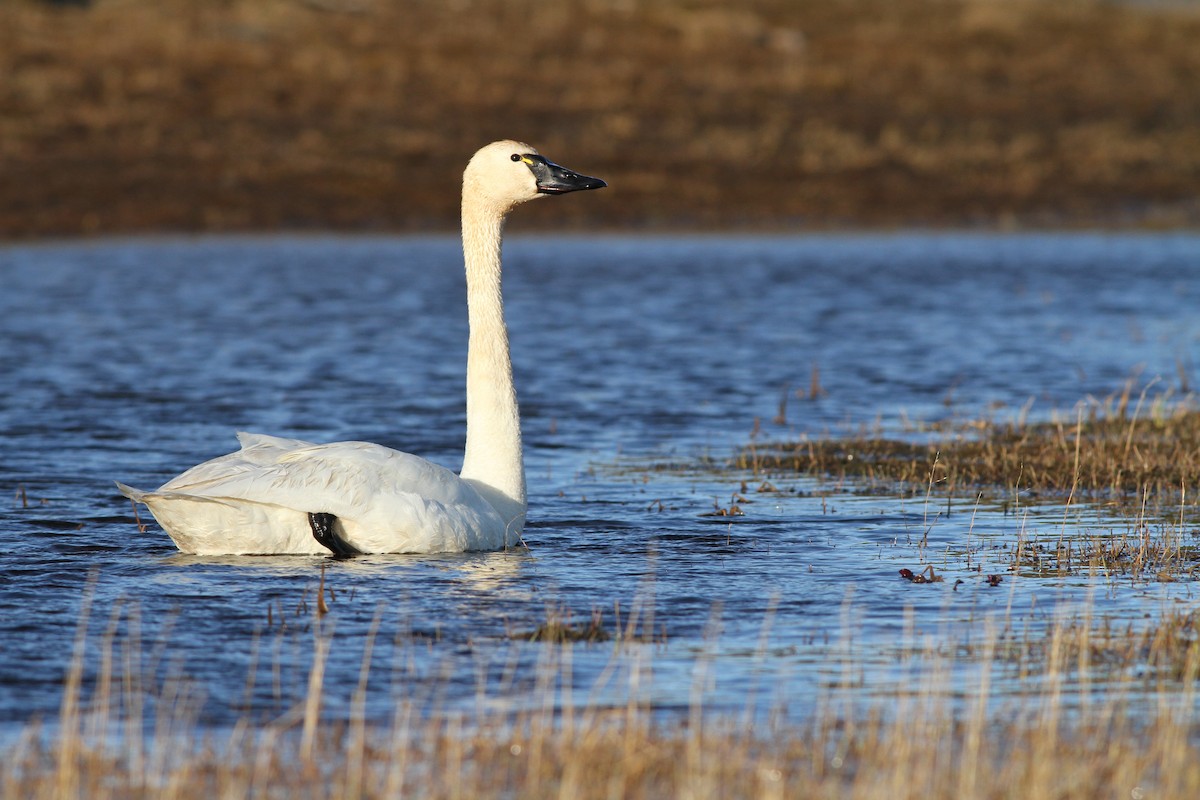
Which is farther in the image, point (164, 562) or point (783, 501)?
point (783, 501)

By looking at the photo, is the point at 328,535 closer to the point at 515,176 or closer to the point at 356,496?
the point at 356,496

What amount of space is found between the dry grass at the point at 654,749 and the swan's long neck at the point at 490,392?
276 centimetres

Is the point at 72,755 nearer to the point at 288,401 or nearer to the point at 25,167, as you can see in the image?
the point at 288,401

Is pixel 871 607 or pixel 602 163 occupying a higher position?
pixel 602 163

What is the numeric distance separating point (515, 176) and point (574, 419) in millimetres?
5244

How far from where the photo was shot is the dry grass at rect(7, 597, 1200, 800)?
18.2ft

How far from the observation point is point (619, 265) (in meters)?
28.5

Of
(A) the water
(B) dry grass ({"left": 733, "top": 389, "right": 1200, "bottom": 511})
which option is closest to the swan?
(A) the water

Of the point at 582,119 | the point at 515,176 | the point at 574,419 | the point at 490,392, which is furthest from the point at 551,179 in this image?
the point at 582,119

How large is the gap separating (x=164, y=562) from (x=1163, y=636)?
4.88m

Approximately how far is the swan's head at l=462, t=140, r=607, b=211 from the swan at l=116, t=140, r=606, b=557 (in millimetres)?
979

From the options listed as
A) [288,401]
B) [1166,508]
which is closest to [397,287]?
[288,401]

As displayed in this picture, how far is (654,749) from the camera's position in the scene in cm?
588

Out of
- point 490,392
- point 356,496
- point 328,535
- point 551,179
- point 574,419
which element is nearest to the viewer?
point 356,496
